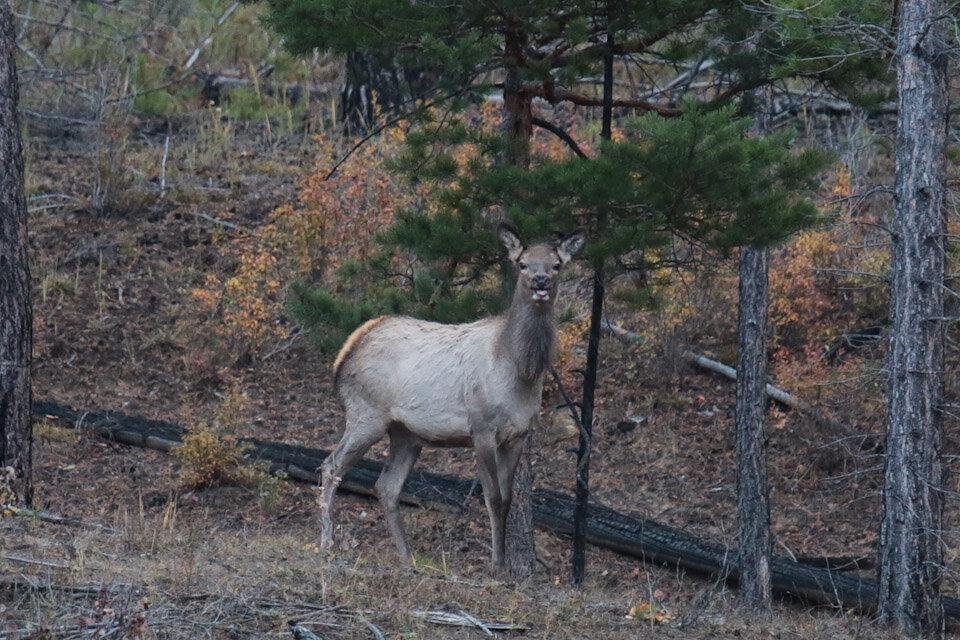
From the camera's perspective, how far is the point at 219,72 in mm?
26453

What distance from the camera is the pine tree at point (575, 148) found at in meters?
10.7

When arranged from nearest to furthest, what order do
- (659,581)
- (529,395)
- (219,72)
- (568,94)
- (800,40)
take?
1. (529,395)
2. (800,40)
3. (568,94)
4. (659,581)
5. (219,72)

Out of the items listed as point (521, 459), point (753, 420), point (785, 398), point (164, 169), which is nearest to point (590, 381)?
point (521, 459)

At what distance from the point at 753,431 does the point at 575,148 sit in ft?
12.2

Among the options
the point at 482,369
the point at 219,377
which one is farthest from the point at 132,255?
the point at 482,369

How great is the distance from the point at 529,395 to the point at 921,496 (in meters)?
3.49

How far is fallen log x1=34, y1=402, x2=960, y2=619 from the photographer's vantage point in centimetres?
1359

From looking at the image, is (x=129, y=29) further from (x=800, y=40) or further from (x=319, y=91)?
(x=800, y=40)

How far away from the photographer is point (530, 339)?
35.4 ft

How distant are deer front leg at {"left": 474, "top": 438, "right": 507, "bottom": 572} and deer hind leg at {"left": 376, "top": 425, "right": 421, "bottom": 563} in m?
1.01

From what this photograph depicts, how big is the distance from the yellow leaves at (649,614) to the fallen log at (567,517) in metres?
4.76

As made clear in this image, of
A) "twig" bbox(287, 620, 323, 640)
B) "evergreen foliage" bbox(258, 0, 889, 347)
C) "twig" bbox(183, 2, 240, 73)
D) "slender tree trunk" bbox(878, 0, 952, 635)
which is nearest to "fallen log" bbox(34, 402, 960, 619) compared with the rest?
"slender tree trunk" bbox(878, 0, 952, 635)

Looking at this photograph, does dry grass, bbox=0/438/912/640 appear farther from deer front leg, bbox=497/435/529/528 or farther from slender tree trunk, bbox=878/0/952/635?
slender tree trunk, bbox=878/0/952/635

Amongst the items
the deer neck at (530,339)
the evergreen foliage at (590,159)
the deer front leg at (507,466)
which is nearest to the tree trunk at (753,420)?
the evergreen foliage at (590,159)
